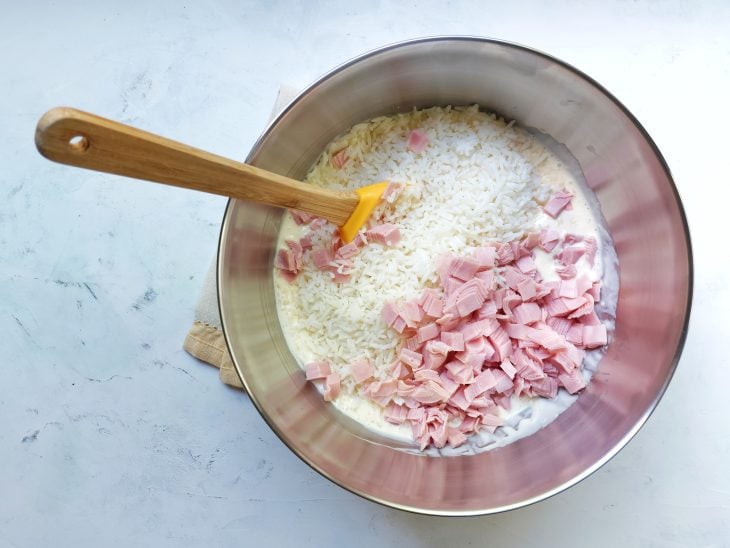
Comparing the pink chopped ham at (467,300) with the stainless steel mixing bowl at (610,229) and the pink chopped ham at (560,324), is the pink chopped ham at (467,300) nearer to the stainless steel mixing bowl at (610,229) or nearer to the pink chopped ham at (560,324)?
the pink chopped ham at (560,324)

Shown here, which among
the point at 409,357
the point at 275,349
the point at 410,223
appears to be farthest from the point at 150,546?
the point at 410,223

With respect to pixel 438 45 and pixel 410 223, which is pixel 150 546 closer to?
pixel 410 223

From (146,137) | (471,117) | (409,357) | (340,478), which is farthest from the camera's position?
(471,117)

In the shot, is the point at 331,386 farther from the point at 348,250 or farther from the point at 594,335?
the point at 594,335

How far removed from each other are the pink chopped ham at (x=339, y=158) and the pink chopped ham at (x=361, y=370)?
1.59ft

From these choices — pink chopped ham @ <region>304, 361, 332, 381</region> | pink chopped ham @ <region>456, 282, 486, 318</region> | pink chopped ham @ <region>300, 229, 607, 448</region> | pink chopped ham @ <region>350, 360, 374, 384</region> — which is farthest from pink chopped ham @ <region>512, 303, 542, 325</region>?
pink chopped ham @ <region>304, 361, 332, 381</region>

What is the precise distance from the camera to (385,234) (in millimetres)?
1375

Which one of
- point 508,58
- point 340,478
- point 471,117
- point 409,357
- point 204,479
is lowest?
point 204,479

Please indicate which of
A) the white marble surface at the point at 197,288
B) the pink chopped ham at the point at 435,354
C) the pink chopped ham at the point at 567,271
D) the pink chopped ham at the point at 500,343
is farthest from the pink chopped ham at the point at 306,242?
the pink chopped ham at the point at 567,271

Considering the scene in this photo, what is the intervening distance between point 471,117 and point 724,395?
0.91m

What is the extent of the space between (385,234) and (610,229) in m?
0.55

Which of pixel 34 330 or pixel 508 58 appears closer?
pixel 508 58

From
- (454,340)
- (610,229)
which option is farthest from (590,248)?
(454,340)

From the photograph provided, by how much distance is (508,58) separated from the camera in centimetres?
129
